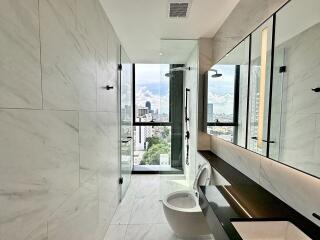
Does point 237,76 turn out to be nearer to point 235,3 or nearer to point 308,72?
point 235,3

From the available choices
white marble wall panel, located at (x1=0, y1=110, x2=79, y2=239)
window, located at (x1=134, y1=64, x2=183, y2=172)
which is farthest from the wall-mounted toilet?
window, located at (x1=134, y1=64, x2=183, y2=172)

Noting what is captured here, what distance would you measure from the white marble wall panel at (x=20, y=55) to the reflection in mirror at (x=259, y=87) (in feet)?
4.83

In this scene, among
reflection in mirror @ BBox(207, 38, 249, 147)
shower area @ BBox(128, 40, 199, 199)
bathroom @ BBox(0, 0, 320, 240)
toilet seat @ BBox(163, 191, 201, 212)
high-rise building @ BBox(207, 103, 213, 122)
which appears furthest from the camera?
shower area @ BBox(128, 40, 199, 199)

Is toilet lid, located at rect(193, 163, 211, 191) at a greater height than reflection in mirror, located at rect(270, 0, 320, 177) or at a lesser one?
lesser

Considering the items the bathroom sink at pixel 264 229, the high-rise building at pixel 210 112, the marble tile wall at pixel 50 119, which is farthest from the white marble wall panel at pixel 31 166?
the high-rise building at pixel 210 112

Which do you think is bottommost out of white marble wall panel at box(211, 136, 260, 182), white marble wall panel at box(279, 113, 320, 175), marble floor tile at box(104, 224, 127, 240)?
marble floor tile at box(104, 224, 127, 240)

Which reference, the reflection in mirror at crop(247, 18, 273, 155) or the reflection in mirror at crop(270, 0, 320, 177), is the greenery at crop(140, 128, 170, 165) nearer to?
the reflection in mirror at crop(247, 18, 273, 155)

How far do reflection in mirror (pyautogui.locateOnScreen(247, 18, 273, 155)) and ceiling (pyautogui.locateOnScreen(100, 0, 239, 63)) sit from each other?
74cm

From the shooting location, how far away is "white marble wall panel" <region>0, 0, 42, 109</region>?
2.53 ft

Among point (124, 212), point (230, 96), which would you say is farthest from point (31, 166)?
point (124, 212)

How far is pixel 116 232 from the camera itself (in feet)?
7.65

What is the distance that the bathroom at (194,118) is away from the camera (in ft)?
2.96

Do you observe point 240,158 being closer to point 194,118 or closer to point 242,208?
point 242,208

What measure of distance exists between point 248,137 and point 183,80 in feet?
7.03
